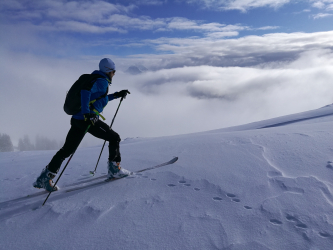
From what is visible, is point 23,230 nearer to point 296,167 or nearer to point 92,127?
point 92,127

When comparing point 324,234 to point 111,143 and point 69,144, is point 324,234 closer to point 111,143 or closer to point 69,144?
point 111,143

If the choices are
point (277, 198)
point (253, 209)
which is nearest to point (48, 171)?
point (253, 209)

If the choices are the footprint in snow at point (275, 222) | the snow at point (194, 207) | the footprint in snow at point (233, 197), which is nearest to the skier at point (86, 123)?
the snow at point (194, 207)

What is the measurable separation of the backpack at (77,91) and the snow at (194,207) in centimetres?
136

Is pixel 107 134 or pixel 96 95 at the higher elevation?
pixel 96 95

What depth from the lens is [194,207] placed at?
2789 millimetres

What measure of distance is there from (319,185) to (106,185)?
323cm

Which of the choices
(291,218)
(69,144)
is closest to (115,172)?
(69,144)

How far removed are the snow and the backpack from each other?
1357mm

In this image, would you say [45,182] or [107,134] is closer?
[45,182]

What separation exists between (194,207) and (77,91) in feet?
8.18

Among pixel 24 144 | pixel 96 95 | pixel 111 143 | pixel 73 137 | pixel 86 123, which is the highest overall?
pixel 96 95

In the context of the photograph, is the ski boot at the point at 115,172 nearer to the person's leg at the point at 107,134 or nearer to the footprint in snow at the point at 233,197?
the person's leg at the point at 107,134

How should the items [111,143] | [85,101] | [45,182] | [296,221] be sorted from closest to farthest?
[296,221], [85,101], [45,182], [111,143]
